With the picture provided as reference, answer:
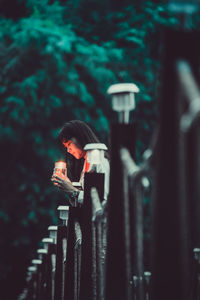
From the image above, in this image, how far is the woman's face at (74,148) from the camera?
3.75 metres

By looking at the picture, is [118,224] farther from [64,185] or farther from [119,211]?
[64,185]

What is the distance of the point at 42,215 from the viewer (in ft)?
34.0

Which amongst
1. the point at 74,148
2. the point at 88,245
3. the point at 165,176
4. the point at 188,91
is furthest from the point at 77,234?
the point at 188,91

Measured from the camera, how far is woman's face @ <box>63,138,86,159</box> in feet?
12.3

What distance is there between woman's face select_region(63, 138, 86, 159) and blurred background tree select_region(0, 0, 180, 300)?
656 cm

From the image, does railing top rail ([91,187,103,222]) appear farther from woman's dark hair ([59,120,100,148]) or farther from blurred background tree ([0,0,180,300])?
blurred background tree ([0,0,180,300])

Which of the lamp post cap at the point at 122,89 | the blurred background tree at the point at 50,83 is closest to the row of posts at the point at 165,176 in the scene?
the lamp post cap at the point at 122,89

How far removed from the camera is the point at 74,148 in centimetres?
376

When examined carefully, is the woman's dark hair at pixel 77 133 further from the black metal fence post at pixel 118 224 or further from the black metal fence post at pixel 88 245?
the black metal fence post at pixel 118 224

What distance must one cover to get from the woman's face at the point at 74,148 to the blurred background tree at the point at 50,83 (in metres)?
6.56

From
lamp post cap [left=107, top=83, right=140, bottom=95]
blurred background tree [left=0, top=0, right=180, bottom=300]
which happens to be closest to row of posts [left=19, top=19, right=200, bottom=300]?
lamp post cap [left=107, top=83, right=140, bottom=95]

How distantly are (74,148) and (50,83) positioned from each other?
23.8 ft

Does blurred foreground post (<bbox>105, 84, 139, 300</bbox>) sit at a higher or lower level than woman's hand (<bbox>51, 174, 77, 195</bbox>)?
lower

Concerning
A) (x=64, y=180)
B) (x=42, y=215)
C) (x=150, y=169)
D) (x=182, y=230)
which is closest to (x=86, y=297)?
(x=64, y=180)
